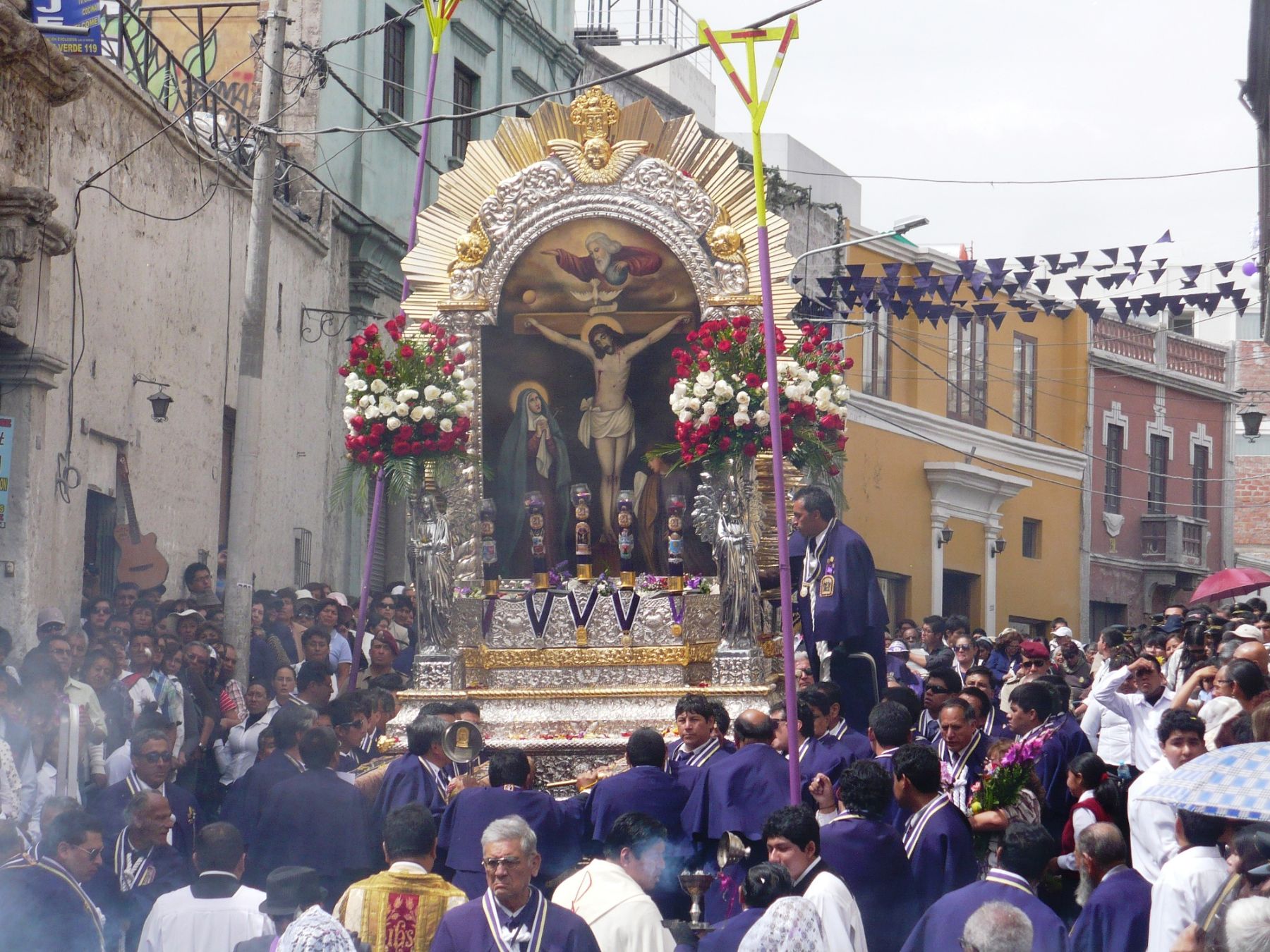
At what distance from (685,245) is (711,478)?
5.26 ft

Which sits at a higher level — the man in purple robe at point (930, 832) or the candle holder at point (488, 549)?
the candle holder at point (488, 549)

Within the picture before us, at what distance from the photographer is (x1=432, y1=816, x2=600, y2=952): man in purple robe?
250 inches

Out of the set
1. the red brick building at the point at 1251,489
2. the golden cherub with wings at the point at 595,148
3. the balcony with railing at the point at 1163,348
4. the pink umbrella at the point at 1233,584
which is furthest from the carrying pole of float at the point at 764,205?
the red brick building at the point at 1251,489

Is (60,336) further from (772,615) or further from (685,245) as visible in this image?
(772,615)

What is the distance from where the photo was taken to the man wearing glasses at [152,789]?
9.39 meters

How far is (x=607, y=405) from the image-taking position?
13.0 meters

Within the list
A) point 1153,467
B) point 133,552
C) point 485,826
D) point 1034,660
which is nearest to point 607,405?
point 1034,660

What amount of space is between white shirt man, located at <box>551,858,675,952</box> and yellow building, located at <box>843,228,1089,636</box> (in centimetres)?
2010

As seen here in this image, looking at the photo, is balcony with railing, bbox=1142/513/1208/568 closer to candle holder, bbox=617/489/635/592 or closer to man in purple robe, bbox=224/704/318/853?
candle holder, bbox=617/489/635/592

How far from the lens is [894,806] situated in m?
8.59

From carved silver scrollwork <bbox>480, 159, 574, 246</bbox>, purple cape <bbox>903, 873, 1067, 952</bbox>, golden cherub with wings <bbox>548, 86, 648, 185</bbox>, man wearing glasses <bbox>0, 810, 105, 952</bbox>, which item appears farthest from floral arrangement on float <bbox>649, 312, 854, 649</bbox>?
purple cape <bbox>903, 873, 1067, 952</bbox>

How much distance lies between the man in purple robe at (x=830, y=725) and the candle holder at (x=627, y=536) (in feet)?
10.7

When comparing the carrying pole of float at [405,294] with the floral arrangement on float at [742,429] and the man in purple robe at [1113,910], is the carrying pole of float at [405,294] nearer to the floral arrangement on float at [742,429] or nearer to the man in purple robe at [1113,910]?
the floral arrangement on float at [742,429]

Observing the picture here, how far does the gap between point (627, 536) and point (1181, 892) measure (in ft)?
22.1
